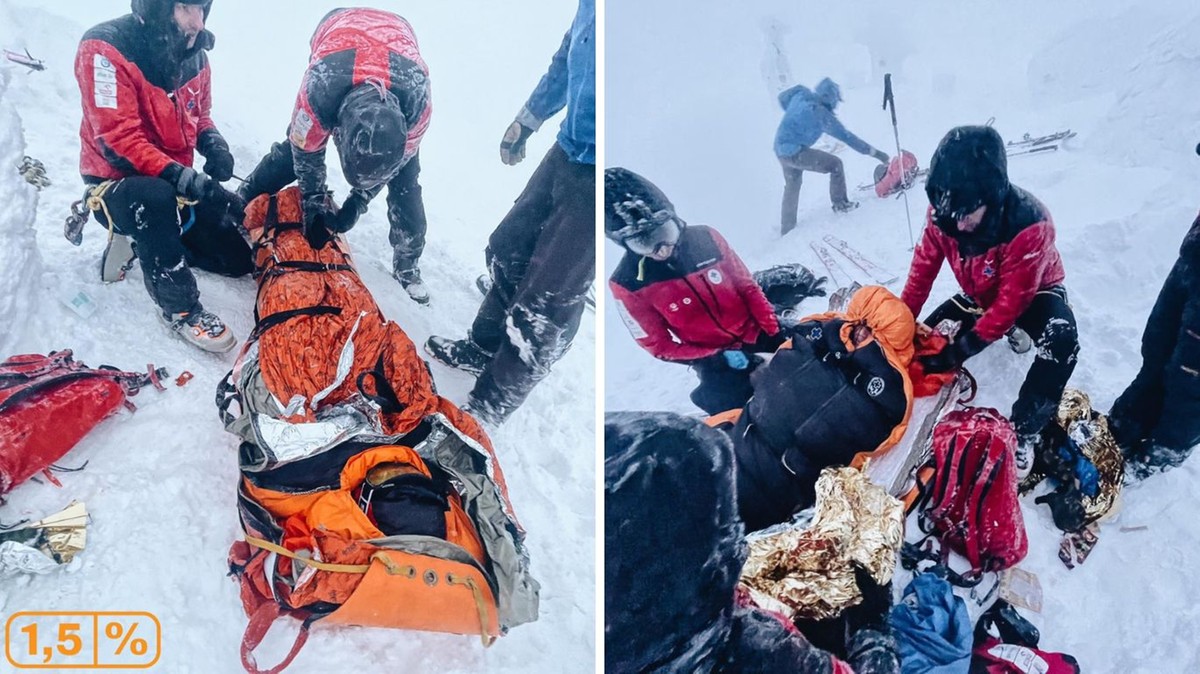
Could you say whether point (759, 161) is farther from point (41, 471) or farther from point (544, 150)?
point (41, 471)

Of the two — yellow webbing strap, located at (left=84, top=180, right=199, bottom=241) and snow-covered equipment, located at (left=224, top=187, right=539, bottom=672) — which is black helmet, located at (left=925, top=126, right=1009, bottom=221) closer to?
snow-covered equipment, located at (left=224, top=187, right=539, bottom=672)

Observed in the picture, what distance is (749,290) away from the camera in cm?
151

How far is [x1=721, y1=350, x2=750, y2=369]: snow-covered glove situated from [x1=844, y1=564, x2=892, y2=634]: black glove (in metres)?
0.41

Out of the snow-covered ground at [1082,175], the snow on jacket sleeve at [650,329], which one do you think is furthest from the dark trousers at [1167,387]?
the snow on jacket sleeve at [650,329]

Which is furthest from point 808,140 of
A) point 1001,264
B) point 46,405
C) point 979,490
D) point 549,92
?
point 46,405

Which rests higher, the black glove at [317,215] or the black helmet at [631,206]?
the black helmet at [631,206]

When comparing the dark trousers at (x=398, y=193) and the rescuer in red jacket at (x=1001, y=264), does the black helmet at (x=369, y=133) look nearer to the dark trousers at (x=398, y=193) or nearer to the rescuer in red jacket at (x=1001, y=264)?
the dark trousers at (x=398, y=193)

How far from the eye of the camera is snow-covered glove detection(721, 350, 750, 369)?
1501 mm

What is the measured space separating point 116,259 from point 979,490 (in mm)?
1647

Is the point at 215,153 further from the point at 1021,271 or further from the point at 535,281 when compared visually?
the point at 1021,271

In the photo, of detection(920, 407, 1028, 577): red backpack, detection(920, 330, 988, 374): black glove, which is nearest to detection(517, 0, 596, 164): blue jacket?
detection(920, 330, 988, 374): black glove

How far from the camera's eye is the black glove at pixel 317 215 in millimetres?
1544

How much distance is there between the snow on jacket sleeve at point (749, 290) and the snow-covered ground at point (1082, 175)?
5cm

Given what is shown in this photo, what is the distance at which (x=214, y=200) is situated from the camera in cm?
150
